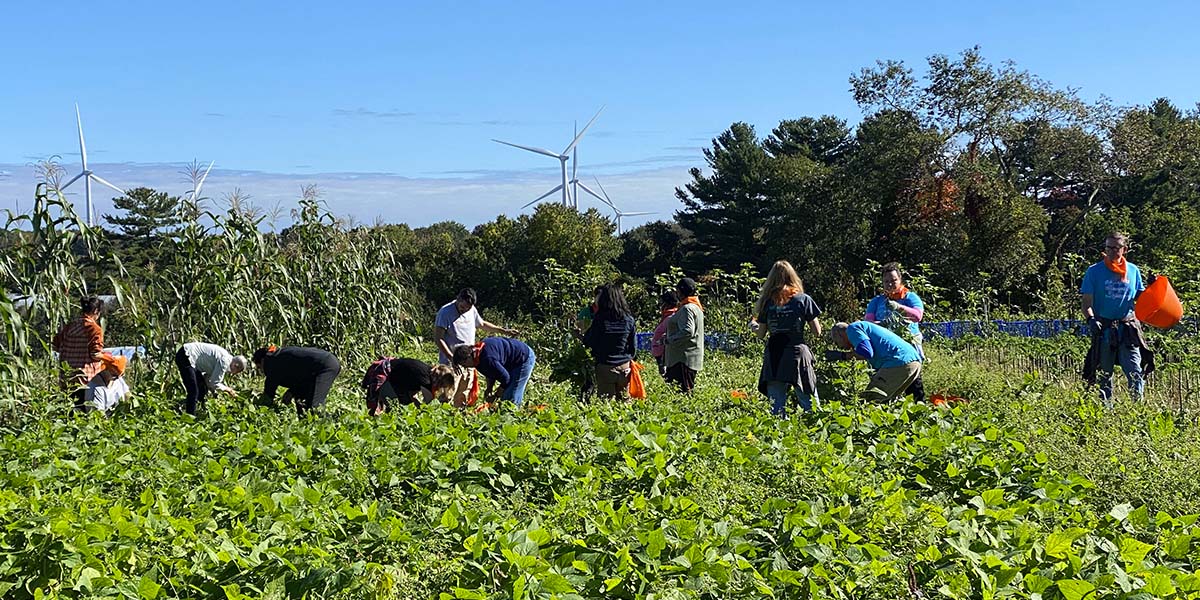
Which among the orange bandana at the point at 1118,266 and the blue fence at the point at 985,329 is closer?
the orange bandana at the point at 1118,266

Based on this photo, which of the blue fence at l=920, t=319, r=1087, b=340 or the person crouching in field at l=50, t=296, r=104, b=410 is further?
the blue fence at l=920, t=319, r=1087, b=340

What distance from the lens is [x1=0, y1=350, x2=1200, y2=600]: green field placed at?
3.44m

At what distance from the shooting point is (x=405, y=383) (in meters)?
8.23

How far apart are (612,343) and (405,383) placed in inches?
73.3

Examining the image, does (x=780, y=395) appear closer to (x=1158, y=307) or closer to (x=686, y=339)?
(x=686, y=339)

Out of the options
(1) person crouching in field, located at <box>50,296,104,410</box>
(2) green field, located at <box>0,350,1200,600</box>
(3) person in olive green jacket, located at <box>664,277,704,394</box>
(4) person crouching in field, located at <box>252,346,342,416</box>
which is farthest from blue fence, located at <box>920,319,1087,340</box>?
(1) person crouching in field, located at <box>50,296,104,410</box>

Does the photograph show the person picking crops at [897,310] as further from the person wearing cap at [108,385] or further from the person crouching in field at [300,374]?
the person wearing cap at [108,385]

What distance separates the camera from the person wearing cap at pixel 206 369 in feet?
25.6

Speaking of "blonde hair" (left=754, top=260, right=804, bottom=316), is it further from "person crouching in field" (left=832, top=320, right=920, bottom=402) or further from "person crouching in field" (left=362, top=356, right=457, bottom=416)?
"person crouching in field" (left=362, top=356, right=457, bottom=416)

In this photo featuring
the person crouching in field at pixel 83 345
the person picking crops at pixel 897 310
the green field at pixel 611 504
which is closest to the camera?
the green field at pixel 611 504

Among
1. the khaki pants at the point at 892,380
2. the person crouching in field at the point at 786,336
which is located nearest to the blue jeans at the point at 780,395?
the person crouching in field at the point at 786,336

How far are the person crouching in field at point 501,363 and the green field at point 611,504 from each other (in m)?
1.64

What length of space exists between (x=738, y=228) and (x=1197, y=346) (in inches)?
1240

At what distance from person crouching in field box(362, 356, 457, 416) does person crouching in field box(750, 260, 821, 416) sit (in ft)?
8.01
